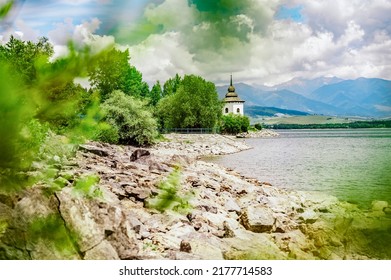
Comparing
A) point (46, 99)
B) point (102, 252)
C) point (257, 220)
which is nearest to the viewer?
point (46, 99)

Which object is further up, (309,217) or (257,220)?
(257,220)

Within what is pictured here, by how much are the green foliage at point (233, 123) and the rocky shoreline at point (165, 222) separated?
118ft

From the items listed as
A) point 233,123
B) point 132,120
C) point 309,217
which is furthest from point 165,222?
point 233,123

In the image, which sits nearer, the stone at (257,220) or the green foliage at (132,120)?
the stone at (257,220)

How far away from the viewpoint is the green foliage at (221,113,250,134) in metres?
47.1

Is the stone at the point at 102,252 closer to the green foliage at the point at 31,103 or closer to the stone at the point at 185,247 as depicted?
the stone at the point at 185,247

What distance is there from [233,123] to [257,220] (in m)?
43.2

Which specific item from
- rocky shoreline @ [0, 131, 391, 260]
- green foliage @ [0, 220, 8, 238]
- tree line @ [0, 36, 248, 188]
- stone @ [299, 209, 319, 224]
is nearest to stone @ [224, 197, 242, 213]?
rocky shoreline @ [0, 131, 391, 260]

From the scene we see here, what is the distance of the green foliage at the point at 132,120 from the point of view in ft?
71.2

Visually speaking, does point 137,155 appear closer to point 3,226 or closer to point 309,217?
point 309,217

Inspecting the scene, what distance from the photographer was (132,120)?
22766 millimetres

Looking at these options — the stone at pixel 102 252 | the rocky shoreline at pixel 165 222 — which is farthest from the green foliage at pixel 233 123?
the stone at pixel 102 252

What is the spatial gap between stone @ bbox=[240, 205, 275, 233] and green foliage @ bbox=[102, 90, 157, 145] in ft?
47.9

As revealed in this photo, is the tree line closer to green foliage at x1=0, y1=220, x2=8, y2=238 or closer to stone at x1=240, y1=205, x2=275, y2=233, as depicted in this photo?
green foliage at x1=0, y1=220, x2=8, y2=238
